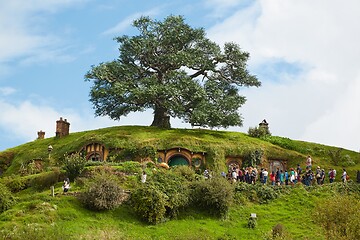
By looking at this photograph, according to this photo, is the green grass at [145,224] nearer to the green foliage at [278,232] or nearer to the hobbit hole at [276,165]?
the green foliage at [278,232]

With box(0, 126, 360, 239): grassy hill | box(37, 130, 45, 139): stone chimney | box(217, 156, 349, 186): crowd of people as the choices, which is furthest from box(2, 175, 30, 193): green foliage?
box(37, 130, 45, 139): stone chimney

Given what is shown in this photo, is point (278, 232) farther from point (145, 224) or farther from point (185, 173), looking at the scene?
point (185, 173)

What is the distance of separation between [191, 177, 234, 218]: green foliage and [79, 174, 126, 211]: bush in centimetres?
543

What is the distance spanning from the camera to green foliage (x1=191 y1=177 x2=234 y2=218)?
1679 inches

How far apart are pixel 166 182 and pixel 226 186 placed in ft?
13.5

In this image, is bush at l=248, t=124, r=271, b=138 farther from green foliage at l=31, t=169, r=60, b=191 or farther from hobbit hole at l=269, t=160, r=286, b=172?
green foliage at l=31, t=169, r=60, b=191

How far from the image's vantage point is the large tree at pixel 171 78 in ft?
199

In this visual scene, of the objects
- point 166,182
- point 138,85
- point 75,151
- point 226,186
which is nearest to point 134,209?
point 166,182

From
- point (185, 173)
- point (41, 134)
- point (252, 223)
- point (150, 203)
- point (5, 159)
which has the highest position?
point (41, 134)

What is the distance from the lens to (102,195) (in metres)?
40.3

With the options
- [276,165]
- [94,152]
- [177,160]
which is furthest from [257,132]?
[94,152]

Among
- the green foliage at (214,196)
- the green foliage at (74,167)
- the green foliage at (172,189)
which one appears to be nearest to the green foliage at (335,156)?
the green foliage at (214,196)

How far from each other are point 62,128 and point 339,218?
35469 mm

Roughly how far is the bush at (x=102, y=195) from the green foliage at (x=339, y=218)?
12.7 m
